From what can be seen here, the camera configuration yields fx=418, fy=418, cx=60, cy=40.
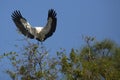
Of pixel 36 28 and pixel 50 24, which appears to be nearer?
pixel 36 28

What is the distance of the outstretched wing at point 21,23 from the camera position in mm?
11117

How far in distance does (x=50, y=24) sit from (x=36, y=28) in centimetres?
56

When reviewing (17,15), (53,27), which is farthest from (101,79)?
(17,15)

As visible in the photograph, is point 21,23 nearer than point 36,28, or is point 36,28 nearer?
point 36,28

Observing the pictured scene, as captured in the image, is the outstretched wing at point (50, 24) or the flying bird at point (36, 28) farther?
the outstretched wing at point (50, 24)

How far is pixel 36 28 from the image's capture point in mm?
11156

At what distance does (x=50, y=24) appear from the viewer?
11.6 m

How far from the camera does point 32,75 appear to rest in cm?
793

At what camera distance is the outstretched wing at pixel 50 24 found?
37.0 ft

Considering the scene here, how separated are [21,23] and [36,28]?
2.62ft

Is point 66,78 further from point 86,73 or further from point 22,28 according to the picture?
point 22,28

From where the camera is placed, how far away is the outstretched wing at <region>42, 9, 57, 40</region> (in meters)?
11.3

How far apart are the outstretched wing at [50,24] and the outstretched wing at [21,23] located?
422 millimetres

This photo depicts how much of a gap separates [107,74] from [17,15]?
4728mm
